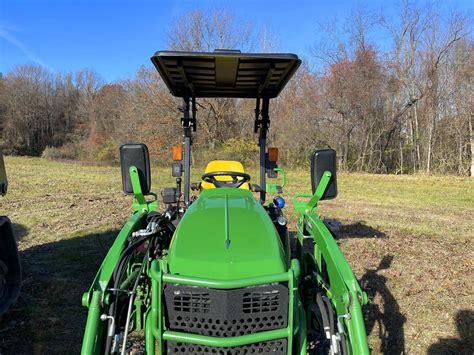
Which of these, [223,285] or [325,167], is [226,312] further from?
[325,167]

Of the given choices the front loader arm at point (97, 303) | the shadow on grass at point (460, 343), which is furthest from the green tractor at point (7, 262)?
the shadow on grass at point (460, 343)

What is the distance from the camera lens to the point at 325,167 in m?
3.09

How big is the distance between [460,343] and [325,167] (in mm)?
1796

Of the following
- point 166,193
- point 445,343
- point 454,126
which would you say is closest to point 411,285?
point 445,343

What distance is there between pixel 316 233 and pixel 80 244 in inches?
159

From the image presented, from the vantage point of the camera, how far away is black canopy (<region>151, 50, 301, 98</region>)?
290 cm

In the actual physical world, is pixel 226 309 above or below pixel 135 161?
below

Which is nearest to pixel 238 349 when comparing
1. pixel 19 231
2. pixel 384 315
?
pixel 384 315

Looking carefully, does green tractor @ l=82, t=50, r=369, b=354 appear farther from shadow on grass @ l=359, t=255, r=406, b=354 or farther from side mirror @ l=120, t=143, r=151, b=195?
shadow on grass @ l=359, t=255, r=406, b=354

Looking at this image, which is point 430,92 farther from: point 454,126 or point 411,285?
point 411,285

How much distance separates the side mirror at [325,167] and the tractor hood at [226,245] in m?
0.74

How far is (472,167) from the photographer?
16672mm

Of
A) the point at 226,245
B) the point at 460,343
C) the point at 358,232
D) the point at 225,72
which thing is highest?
the point at 225,72

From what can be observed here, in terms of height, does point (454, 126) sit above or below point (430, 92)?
below
